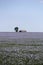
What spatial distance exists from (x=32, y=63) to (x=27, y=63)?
0.29 feet

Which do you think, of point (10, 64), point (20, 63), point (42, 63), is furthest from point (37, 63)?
point (10, 64)

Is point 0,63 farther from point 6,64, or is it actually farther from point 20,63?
point 20,63

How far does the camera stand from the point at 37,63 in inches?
108

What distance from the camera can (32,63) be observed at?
273 centimetres

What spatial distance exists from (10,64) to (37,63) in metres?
0.49

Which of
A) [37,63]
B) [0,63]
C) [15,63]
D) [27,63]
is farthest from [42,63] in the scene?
[0,63]

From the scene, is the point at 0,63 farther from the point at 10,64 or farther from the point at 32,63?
the point at 32,63

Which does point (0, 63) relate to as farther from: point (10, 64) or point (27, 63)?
point (27, 63)

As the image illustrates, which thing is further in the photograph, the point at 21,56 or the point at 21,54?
the point at 21,54

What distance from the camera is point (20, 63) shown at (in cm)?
271

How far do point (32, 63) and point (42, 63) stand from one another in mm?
178

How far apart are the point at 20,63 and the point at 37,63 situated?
1.00 ft

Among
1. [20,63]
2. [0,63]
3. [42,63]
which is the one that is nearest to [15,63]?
[20,63]

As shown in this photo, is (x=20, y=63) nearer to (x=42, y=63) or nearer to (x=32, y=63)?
(x=32, y=63)
